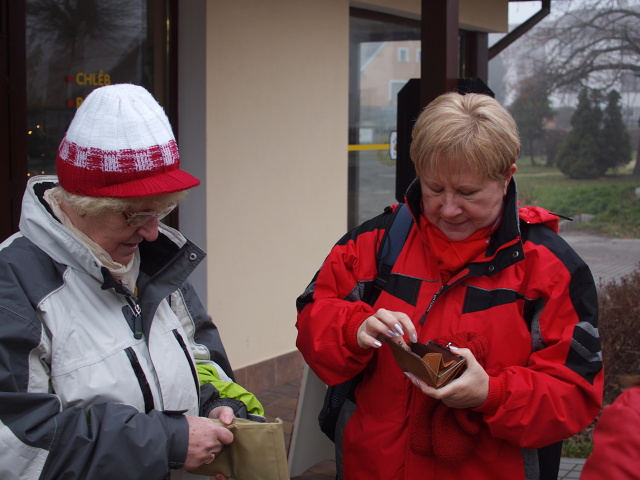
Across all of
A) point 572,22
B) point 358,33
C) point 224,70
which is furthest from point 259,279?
point 572,22

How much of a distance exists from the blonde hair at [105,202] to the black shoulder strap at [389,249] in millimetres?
597

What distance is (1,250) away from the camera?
A: 1.79 metres

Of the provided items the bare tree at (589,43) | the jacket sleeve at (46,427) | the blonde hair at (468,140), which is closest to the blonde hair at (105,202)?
the jacket sleeve at (46,427)

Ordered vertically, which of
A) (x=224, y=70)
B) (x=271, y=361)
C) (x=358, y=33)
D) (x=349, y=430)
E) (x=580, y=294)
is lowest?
(x=271, y=361)

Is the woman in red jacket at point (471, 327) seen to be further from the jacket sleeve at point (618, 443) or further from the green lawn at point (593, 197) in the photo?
the green lawn at point (593, 197)

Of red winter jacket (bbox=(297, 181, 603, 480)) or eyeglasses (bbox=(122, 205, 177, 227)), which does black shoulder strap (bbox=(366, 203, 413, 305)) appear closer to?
red winter jacket (bbox=(297, 181, 603, 480))

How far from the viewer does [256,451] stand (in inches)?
79.6

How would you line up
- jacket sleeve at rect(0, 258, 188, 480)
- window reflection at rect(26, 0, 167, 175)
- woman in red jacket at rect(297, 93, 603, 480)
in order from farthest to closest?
window reflection at rect(26, 0, 167, 175) < woman in red jacket at rect(297, 93, 603, 480) < jacket sleeve at rect(0, 258, 188, 480)

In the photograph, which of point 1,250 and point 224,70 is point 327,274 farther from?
point 224,70

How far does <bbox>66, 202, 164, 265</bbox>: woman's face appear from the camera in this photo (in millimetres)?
1906

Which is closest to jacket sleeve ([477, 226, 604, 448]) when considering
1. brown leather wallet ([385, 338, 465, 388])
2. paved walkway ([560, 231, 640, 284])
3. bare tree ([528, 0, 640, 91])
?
brown leather wallet ([385, 338, 465, 388])

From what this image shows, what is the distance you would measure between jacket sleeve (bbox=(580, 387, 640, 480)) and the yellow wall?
3.55 meters

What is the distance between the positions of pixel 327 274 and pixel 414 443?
1.74ft

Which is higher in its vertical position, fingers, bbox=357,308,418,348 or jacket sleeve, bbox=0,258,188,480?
fingers, bbox=357,308,418,348
